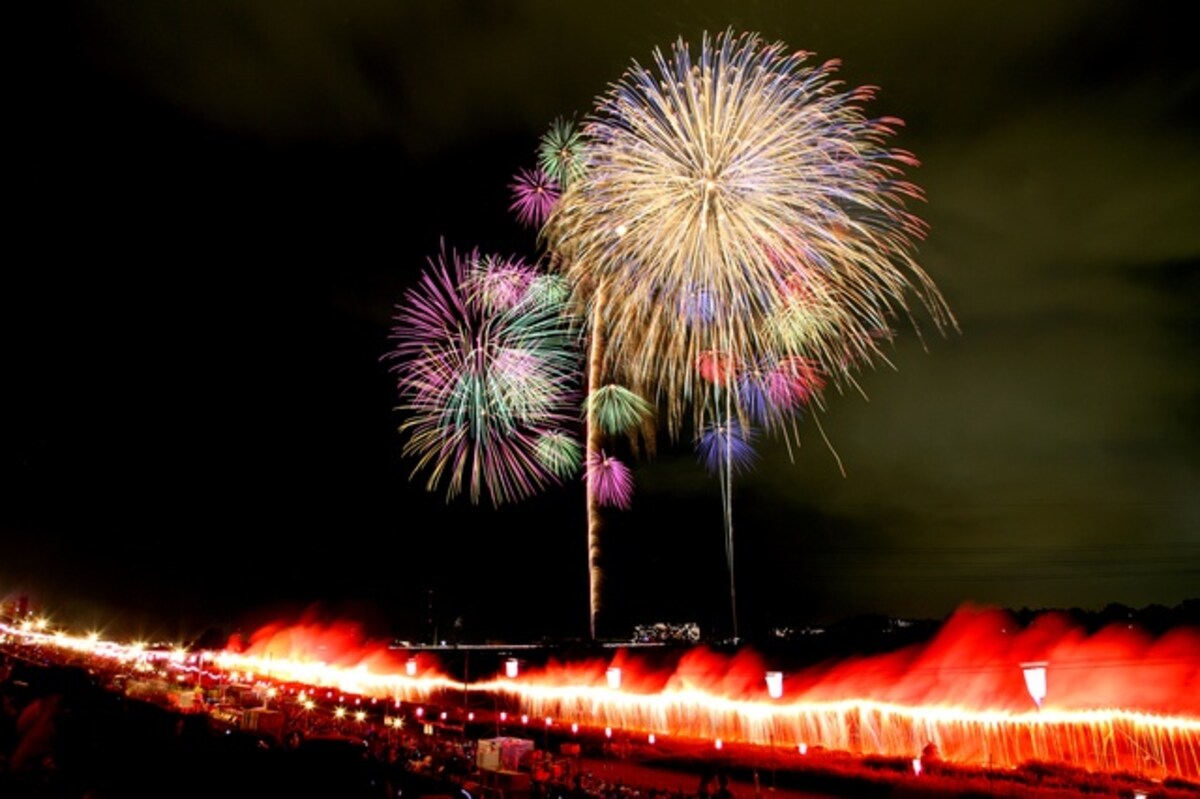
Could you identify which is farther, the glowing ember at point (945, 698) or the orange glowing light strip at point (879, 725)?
the glowing ember at point (945, 698)

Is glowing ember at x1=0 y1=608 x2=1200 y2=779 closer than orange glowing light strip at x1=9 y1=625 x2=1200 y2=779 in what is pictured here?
No

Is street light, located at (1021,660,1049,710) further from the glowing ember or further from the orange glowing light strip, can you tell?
the orange glowing light strip

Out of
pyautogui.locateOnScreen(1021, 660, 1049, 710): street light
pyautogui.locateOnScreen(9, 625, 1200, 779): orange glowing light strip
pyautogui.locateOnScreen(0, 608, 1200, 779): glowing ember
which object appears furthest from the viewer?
pyautogui.locateOnScreen(0, 608, 1200, 779): glowing ember

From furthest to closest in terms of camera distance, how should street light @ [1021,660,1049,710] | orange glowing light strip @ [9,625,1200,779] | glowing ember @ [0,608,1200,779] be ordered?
glowing ember @ [0,608,1200,779]
orange glowing light strip @ [9,625,1200,779]
street light @ [1021,660,1049,710]

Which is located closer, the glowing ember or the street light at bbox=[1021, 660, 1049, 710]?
the street light at bbox=[1021, 660, 1049, 710]

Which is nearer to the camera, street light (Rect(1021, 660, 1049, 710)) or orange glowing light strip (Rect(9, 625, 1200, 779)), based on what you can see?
street light (Rect(1021, 660, 1049, 710))

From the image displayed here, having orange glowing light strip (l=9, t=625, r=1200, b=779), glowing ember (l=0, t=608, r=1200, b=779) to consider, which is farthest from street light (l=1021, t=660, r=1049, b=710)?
orange glowing light strip (l=9, t=625, r=1200, b=779)

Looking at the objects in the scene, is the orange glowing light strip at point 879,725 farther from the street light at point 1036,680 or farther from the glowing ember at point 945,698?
the street light at point 1036,680

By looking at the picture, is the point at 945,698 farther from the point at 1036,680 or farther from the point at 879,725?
the point at 1036,680

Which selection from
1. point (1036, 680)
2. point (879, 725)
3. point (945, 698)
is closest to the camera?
point (1036, 680)

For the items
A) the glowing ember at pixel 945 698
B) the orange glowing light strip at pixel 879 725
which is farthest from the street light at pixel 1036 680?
the orange glowing light strip at pixel 879 725

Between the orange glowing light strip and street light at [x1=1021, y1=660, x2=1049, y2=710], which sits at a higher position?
street light at [x1=1021, y1=660, x2=1049, y2=710]

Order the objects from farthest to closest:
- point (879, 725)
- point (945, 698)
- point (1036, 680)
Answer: point (879, 725)
point (945, 698)
point (1036, 680)

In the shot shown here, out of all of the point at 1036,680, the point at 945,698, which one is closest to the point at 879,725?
the point at 945,698
